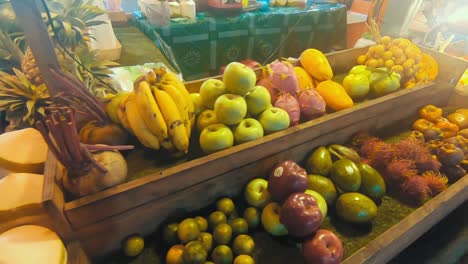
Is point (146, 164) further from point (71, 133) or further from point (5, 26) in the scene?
point (5, 26)

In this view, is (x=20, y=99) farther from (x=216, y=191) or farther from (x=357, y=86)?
(x=357, y=86)

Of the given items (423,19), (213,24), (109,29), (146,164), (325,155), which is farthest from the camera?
(423,19)

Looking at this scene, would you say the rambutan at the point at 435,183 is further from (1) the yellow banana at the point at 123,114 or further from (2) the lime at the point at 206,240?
(1) the yellow banana at the point at 123,114

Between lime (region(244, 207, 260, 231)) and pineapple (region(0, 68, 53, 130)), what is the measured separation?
2.96 ft

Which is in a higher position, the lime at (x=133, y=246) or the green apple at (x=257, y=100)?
the green apple at (x=257, y=100)

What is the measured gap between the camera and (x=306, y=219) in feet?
2.47

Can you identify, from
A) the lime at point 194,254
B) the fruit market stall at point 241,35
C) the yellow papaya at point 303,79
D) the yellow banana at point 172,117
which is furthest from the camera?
the fruit market stall at point 241,35

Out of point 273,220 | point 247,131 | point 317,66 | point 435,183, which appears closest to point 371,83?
point 317,66

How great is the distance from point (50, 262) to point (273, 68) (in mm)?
946

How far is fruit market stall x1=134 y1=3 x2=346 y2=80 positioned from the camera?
2.27m

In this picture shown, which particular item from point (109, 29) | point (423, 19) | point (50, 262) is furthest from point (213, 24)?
point (423, 19)

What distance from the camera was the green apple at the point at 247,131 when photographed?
Result: 0.90 m

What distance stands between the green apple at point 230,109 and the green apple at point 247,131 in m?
0.02

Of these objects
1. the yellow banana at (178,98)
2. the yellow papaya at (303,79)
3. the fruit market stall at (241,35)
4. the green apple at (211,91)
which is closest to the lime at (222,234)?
the yellow banana at (178,98)
